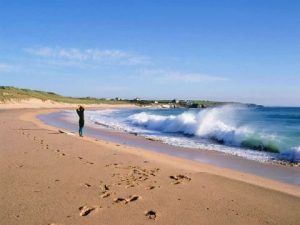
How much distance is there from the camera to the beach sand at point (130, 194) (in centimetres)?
602

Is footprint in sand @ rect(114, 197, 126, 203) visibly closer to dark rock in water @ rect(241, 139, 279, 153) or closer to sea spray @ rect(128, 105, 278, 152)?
dark rock in water @ rect(241, 139, 279, 153)

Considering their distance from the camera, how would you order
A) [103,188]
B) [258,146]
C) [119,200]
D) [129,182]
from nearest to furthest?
[119,200] < [103,188] < [129,182] < [258,146]

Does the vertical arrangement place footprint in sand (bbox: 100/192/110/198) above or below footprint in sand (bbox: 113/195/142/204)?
above

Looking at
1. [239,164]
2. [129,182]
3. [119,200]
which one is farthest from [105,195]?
Result: [239,164]

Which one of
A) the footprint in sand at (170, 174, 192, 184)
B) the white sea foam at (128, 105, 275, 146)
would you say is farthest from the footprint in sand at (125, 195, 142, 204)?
the white sea foam at (128, 105, 275, 146)

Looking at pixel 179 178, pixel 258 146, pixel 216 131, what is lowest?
pixel 258 146

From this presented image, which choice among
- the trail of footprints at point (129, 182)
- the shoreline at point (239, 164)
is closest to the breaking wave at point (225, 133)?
the shoreline at point (239, 164)

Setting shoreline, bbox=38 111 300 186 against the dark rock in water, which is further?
the dark rock in water

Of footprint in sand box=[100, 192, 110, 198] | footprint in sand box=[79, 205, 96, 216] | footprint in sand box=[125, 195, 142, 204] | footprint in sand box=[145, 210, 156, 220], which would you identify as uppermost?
footprint in sand box=[100, 192, 110, 198]

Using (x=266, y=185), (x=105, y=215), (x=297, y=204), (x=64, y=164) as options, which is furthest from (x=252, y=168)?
(x=105, y=215)

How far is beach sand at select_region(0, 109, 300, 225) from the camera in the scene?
6023 millimetres

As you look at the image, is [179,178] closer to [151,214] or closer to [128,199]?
[128,199]

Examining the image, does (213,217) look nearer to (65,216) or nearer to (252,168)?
(65,216)

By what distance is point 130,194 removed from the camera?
7242 mm
